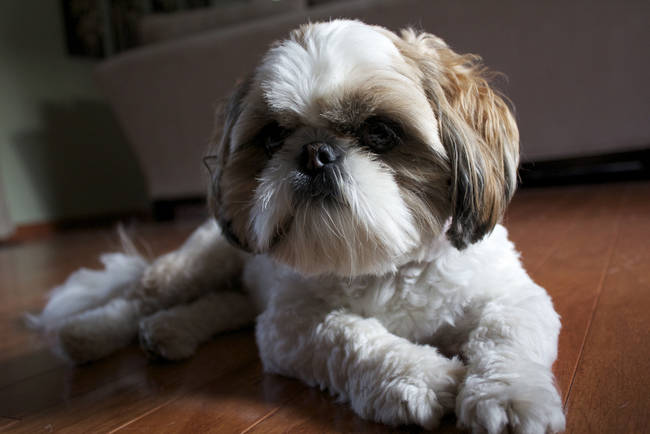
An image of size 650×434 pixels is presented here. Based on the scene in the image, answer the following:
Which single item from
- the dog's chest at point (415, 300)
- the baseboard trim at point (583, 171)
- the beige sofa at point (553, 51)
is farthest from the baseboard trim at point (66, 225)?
the dog's chest at point (415, 300)

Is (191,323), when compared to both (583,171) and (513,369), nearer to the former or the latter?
(513,369)

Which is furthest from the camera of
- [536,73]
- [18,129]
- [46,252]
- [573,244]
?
[18,129]

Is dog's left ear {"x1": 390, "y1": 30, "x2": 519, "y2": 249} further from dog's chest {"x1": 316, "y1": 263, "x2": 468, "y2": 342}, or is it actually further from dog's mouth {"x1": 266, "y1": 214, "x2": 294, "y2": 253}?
dog's mouth {"x1": 266, "y1": 214, "x2": 294, "y2": 253}

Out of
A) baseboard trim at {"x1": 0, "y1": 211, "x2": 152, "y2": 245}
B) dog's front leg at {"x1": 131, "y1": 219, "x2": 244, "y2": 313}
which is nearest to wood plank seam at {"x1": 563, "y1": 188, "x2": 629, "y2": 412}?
dog's front leg at {"x1": 131, "y1": 219, "x2": 244, "y2": 313}

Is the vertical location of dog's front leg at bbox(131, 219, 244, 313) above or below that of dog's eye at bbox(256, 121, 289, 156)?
below

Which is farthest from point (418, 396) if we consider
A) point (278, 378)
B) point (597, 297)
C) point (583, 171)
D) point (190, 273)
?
point (583, 171)

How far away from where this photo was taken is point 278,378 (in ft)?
3.40

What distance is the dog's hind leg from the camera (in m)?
1.26

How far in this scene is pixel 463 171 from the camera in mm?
894

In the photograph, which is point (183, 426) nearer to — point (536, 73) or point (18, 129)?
point (536, 73)

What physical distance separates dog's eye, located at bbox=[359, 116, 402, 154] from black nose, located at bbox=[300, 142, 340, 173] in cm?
6

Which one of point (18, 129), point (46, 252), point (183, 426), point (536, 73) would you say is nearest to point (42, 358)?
point (183, 426)

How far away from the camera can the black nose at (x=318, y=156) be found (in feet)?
2.87

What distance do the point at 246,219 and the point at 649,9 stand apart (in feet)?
8.62
